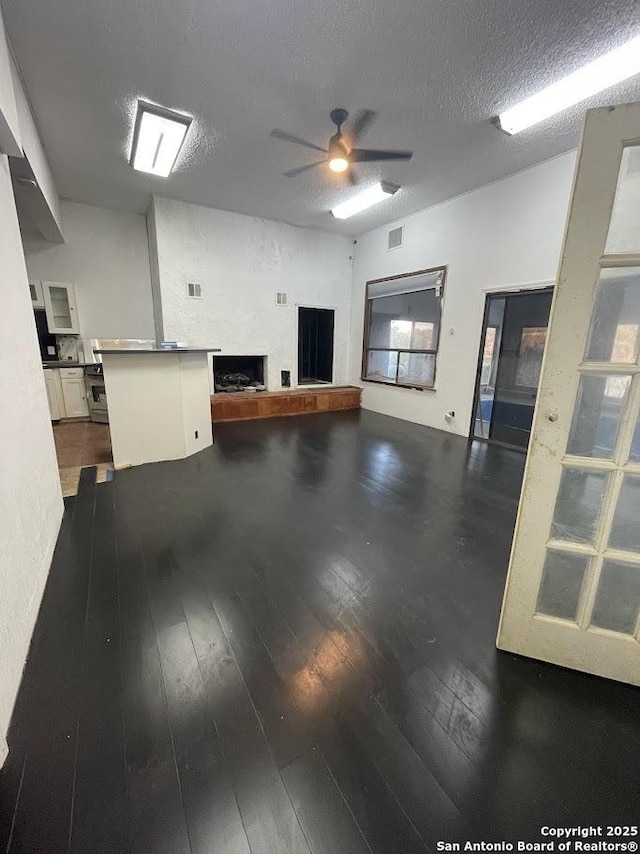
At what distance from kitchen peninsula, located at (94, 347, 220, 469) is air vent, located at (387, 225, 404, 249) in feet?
12.3

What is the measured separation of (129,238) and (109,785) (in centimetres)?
652

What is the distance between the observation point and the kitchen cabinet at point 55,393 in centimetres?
487

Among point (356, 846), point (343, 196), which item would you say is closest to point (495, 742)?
point (356, 846)

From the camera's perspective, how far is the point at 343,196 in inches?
185

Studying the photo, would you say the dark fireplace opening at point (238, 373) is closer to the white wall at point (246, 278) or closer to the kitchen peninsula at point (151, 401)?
the white wall at point (246, 278)

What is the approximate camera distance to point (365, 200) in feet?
15.4

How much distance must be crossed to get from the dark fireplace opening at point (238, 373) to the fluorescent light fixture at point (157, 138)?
8.82 ft

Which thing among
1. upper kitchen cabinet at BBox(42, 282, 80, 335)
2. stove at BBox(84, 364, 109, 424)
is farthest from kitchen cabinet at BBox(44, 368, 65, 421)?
upper kitchen cabinet at BBox(42, 282, 80, 335)

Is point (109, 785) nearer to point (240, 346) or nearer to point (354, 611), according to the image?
point (354, 611)

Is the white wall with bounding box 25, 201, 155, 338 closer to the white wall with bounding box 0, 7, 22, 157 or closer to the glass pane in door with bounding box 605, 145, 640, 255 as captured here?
the white wall with bounding box 0, 7, 22, 157

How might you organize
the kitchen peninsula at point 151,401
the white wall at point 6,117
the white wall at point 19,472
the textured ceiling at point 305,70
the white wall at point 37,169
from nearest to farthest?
the white wall at point 19,472
the white wall at point 6,117
the textured ceiling at point 305,70
the white wall at point 37,169
the kitchen peninsula at point 151,401

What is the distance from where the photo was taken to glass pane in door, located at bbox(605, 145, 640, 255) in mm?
1051

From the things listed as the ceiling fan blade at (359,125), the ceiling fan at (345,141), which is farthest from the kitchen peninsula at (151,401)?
the ceiling fan blade at (359,125)

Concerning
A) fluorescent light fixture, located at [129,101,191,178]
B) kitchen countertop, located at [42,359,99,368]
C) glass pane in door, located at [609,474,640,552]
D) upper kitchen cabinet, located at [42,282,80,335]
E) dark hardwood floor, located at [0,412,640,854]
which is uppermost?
fluorescent light fixture, located at [129,101,191,178]
